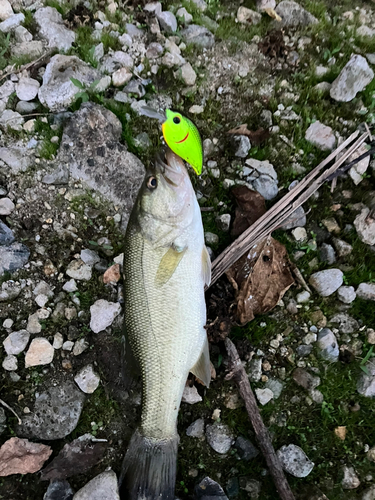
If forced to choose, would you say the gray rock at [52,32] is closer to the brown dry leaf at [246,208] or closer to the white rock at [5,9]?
the white rock at [5,9]

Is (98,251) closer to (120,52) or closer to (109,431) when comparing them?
(109,431)

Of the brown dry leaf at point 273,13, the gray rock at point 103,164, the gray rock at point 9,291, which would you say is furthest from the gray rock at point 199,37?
the gray rock at point 9,291

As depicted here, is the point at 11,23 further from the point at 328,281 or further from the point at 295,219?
the point at 328,281

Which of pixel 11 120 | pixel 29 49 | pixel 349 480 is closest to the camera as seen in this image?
pixel 349 480

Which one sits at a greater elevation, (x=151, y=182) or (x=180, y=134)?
(x=180, y=134)

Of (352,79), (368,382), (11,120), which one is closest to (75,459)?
(368,382)

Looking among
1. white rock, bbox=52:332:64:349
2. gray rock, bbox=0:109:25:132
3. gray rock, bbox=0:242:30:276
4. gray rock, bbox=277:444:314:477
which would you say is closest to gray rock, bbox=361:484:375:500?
gray rock, bbox=277:444:314:477
